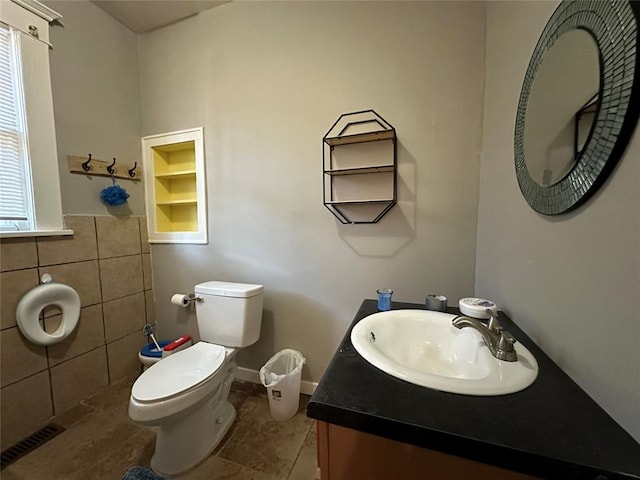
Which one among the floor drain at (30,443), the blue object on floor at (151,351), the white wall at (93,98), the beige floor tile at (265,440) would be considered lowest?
the beige floor tile at (265,440)

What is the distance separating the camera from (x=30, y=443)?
1329mm

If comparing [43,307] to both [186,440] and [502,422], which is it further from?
[502,422]

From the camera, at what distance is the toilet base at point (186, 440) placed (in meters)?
1.19

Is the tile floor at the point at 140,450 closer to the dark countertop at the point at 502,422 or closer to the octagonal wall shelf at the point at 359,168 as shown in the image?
the dark countertop at the point at 502,422

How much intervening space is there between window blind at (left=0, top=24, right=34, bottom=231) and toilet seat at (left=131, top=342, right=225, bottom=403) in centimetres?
113

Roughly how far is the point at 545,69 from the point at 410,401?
1.02 m

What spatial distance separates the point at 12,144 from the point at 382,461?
88.6 inches

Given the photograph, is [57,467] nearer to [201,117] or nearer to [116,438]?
[116,438]

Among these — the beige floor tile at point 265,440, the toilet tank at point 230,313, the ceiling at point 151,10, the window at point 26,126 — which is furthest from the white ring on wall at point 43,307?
the ceiling at point 151,10

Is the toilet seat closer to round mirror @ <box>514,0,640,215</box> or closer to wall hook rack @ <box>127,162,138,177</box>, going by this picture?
wall hook rack @ <box>127,162,138,177</box>

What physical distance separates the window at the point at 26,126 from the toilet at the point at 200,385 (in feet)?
3.29

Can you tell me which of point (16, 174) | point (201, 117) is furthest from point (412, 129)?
point (16, 174)

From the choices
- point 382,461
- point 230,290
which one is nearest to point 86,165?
point 230,290

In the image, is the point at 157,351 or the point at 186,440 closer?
the point at 186,440
